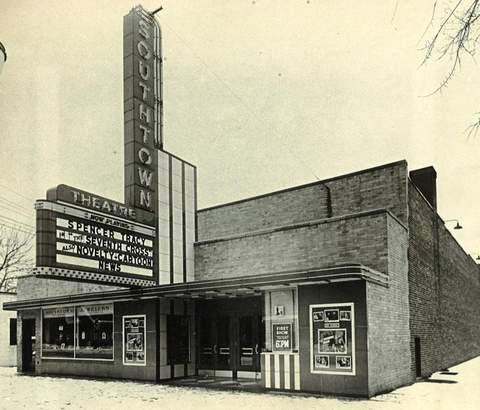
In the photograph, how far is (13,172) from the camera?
436 inches

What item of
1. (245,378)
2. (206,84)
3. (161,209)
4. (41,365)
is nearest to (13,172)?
→ (206,84)

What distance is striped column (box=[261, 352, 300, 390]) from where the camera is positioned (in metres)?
13.0

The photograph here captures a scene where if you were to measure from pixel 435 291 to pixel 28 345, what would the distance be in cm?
1439

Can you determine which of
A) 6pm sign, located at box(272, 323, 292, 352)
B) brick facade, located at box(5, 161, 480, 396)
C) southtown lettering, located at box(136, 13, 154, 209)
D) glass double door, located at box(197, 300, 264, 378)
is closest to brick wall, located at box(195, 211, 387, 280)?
brick facade, located at box(5, 161, 480, 396)

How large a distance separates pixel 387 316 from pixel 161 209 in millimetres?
6537

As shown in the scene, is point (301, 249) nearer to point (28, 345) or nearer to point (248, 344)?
point (248, 344)

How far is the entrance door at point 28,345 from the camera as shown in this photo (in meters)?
21.2

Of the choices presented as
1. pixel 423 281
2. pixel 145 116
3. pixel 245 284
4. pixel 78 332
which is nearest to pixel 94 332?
pixel 78 332

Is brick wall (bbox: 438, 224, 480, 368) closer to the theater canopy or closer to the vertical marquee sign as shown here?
the theater canopy

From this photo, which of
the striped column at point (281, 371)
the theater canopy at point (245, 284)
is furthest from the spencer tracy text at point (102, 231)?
the striped column at point (281, 371)

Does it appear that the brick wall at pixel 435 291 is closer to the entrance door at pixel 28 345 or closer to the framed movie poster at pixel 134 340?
the framed movie poster at pixel 134 340

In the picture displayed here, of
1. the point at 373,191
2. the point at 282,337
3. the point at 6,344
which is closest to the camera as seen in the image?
the point at 282,337

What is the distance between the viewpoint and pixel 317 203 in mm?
18828

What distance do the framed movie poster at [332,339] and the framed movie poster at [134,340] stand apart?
5.57m
